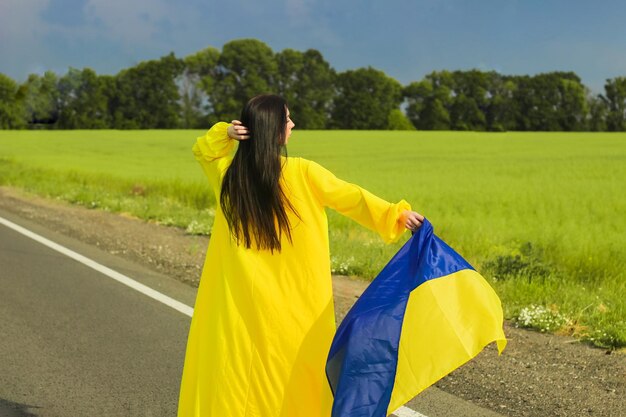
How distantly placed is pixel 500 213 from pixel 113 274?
306 inches

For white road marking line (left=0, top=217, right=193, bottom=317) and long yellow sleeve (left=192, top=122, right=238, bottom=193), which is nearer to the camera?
long yellow sleeve (left=192, top=122, right=238, bottom=193)

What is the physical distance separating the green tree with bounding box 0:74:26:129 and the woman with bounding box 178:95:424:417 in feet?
254

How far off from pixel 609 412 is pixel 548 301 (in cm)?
270

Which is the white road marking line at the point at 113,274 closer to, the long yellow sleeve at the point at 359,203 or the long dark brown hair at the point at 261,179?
the long dark brown hair at the point at 261,179

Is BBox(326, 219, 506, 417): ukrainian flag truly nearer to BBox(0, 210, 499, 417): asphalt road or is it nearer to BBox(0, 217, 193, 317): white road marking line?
BBox(0, 210, 499, 417): asphalt road

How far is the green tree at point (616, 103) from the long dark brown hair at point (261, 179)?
242 feet

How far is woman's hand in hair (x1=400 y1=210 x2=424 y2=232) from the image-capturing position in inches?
119

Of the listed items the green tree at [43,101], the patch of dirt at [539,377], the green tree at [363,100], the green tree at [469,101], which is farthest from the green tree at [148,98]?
the patch of dirt at [539,377]

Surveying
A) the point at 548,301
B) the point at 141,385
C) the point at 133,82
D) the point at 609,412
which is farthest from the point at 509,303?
the point at 133,82

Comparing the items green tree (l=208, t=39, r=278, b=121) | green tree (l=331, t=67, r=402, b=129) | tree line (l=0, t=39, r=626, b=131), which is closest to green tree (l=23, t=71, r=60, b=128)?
tree line (l=0, t=39, r=626, b=131)

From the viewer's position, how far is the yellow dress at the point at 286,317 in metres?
3.04

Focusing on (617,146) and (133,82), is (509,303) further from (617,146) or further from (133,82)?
(133,82)

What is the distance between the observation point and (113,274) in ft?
26.5

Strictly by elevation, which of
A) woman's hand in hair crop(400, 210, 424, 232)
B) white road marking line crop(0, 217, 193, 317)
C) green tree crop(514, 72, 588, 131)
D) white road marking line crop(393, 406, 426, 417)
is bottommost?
white road marking line crop(0, 217, 193, 317)
